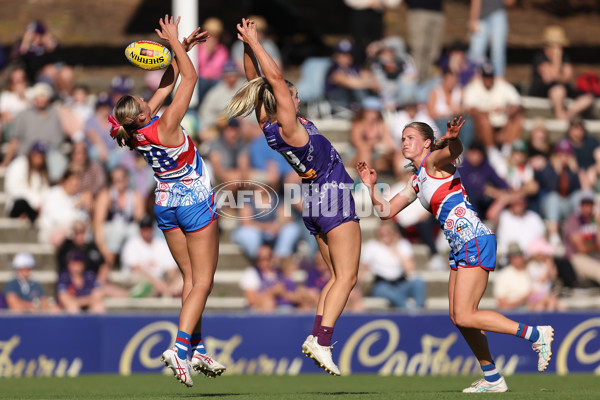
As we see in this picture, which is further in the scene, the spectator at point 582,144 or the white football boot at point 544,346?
the spectator at point 582,144

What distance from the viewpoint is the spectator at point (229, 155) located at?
52.8 ft

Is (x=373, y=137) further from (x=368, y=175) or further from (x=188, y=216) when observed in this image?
(x=188, y=216)

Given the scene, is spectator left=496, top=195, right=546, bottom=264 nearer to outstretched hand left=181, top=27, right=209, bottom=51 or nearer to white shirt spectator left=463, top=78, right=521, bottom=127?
white shirt spectator left=463, top=78, right=521, bottom=127

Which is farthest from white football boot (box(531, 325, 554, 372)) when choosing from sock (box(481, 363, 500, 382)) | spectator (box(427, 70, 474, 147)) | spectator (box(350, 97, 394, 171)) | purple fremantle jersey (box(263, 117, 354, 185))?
spectator (box(427, 70, 474, 147))

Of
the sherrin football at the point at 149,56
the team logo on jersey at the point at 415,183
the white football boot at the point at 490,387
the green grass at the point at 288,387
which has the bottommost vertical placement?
the green grass at the point at 288,387

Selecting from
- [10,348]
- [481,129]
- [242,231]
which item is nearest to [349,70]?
[481,129]

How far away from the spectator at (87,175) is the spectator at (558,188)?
20.9 ft

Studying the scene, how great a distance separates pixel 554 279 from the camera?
15.8 metres

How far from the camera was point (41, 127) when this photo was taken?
54.9ft

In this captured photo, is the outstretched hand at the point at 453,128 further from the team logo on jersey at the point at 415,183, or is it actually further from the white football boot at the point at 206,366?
the white football boot at the point at 206,366

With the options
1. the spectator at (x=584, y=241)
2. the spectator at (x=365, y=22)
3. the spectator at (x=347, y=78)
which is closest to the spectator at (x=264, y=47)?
the spectator at (x=347, y=78)

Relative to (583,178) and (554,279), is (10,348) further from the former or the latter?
(583,178)

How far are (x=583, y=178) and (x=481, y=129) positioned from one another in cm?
171

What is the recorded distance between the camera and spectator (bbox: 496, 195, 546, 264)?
1588cm
